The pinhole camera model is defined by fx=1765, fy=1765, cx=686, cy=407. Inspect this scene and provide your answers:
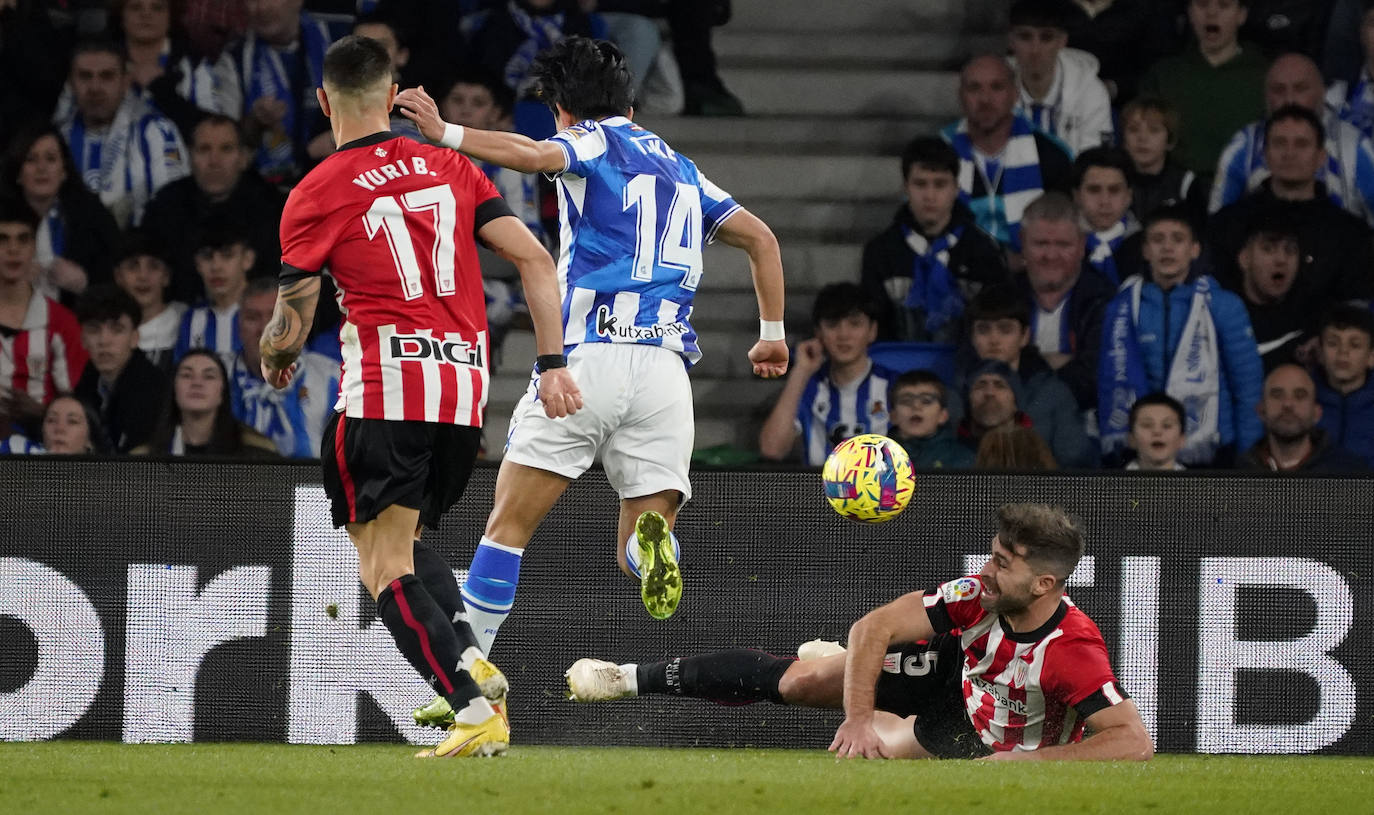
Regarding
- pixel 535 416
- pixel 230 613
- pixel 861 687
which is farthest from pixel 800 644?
pixel 230 613

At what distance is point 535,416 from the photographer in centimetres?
519

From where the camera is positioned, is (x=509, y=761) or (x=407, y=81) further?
(x=407, y=81)

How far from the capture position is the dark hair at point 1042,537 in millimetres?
5031

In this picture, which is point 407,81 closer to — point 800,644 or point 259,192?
point 259,192

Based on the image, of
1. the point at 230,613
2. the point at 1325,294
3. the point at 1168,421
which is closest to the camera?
the point at 230,613

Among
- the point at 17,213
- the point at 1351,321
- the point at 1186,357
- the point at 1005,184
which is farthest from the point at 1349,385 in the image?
the point at 17,213

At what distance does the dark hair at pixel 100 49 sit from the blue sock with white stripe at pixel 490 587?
17.3 feet

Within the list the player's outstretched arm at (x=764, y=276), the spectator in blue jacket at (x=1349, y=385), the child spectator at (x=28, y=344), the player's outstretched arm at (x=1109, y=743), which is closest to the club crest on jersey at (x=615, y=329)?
the player's outstretched arm at (x=764, y=276)

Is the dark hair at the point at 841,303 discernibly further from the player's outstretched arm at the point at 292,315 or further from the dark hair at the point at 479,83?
the player's outstretched arm at the point at 292,315

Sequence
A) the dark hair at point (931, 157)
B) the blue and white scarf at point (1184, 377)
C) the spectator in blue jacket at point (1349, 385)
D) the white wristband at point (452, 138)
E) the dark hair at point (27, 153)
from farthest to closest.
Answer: the dark hair at point (27, 153)
the dark hair at point (931, 157)
the blue and white scarf at point (1184, 377)
the spectator in blue jacket at point (1349, 385)
the white wristband at point (452, 138)

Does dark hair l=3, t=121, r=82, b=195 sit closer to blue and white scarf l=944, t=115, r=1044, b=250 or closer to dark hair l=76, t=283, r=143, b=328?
dark hair l=76, t=283, r=143, b=328

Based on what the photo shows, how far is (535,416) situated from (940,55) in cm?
564

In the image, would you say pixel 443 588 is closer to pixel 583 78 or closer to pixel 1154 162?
pixel 583 78

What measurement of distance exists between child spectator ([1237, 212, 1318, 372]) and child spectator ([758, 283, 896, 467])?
1880mm
